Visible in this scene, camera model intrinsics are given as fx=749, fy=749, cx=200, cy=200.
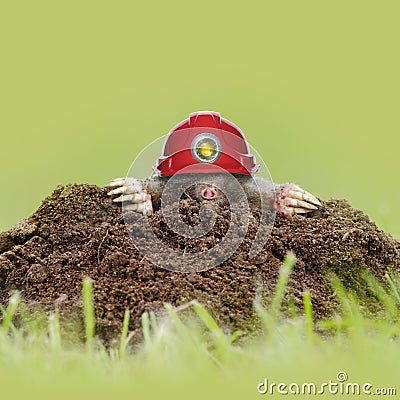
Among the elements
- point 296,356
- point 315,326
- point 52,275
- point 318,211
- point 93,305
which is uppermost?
point 318,211

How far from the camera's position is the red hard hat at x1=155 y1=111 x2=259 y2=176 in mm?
3297

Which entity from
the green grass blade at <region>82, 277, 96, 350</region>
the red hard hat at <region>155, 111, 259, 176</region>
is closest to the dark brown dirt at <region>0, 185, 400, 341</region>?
the green grass blade at <region>82, 277, 96, 350</region>

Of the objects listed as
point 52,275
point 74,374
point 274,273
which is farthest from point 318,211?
point 74,374

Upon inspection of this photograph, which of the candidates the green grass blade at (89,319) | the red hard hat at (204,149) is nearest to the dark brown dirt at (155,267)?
the green grass blade at (89,319)

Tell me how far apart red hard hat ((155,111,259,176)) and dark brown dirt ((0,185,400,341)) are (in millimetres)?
214

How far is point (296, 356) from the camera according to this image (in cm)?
224

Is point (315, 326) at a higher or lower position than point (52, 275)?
lower

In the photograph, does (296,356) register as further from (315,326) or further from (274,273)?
(274,273)

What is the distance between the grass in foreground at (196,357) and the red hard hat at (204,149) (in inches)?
34.8

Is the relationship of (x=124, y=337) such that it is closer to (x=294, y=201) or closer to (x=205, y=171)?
(x=205, y=171)

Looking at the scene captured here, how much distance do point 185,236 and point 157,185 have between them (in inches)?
16.0

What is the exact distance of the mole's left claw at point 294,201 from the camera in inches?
131

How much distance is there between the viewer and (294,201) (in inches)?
131

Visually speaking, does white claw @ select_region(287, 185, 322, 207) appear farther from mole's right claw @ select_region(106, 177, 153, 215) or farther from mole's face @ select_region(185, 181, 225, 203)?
mole's right claw @ select_region(106, 177, 153, 215)
